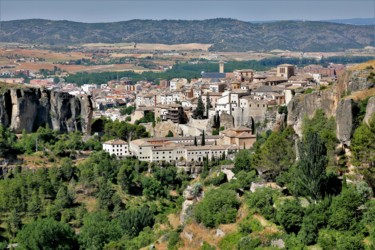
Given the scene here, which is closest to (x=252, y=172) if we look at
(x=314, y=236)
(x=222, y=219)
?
(x=222, y=219)

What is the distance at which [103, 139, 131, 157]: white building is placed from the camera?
139ft

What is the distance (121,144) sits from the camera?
42.5m

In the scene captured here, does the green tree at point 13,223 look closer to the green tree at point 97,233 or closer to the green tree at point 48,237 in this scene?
the green tree at point 97,233

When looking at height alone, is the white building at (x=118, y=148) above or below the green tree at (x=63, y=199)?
above

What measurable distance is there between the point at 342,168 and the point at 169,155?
54.6 feet

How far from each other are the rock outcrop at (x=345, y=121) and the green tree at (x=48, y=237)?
11.6m

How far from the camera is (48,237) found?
28.1 metres

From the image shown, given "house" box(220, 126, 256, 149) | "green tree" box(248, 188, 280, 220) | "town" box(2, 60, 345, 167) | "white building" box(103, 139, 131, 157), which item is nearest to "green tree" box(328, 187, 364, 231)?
"green tree" box(248, 188, 280, 220)

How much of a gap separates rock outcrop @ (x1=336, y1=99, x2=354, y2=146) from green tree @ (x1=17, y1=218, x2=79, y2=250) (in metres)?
11.6

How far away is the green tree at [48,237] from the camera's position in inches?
1101

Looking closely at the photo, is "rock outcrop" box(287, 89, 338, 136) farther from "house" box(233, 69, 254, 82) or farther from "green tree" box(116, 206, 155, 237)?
"house" box(233, 69, 254, 82)

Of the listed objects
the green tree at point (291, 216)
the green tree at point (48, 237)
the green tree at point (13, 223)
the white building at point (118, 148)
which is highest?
the green tree at point (291, 216)

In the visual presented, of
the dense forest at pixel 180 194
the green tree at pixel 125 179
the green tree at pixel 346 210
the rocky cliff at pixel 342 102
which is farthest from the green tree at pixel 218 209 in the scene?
the green tree at pixel 125 179

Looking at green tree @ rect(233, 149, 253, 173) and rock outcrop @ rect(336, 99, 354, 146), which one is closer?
rock outcrop @ rect(336, 99, 354, 146)
